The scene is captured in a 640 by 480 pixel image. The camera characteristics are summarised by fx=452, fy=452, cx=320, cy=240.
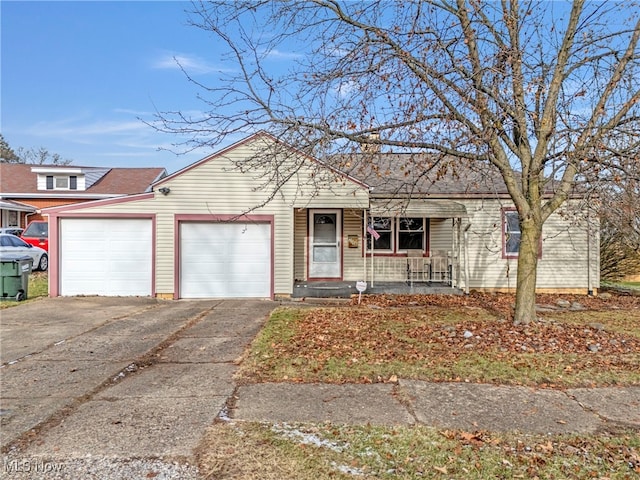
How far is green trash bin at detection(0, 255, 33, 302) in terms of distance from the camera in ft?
37.6

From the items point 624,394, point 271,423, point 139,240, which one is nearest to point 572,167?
point 624,394

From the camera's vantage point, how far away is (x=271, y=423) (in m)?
3.95

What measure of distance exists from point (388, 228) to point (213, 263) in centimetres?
560

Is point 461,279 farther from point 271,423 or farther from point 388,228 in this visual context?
point 271,423

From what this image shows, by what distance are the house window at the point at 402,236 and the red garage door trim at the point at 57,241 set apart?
6490 mm

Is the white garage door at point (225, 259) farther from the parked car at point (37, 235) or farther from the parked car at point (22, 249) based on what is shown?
the parked car at point (37, 235)

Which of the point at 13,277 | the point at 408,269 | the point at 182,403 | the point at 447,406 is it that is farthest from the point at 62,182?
the point at 447,406

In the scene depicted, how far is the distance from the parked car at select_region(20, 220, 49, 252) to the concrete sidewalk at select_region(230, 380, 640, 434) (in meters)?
17.1

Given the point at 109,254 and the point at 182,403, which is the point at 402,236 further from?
the point at 182,403

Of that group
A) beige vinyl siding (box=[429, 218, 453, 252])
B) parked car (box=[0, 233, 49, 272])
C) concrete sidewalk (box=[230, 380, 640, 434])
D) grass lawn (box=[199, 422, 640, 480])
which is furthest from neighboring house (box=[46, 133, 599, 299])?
grass lawn (box=[199, 422, 640, 480])

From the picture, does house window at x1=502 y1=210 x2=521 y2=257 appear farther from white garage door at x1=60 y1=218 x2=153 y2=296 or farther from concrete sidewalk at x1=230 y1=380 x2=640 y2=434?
white garage door at x1=60 y1=218 x2=153 y2=296

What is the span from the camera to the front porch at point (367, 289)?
12617 mm

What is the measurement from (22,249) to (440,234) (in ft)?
47.7

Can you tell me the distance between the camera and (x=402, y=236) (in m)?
14.5
